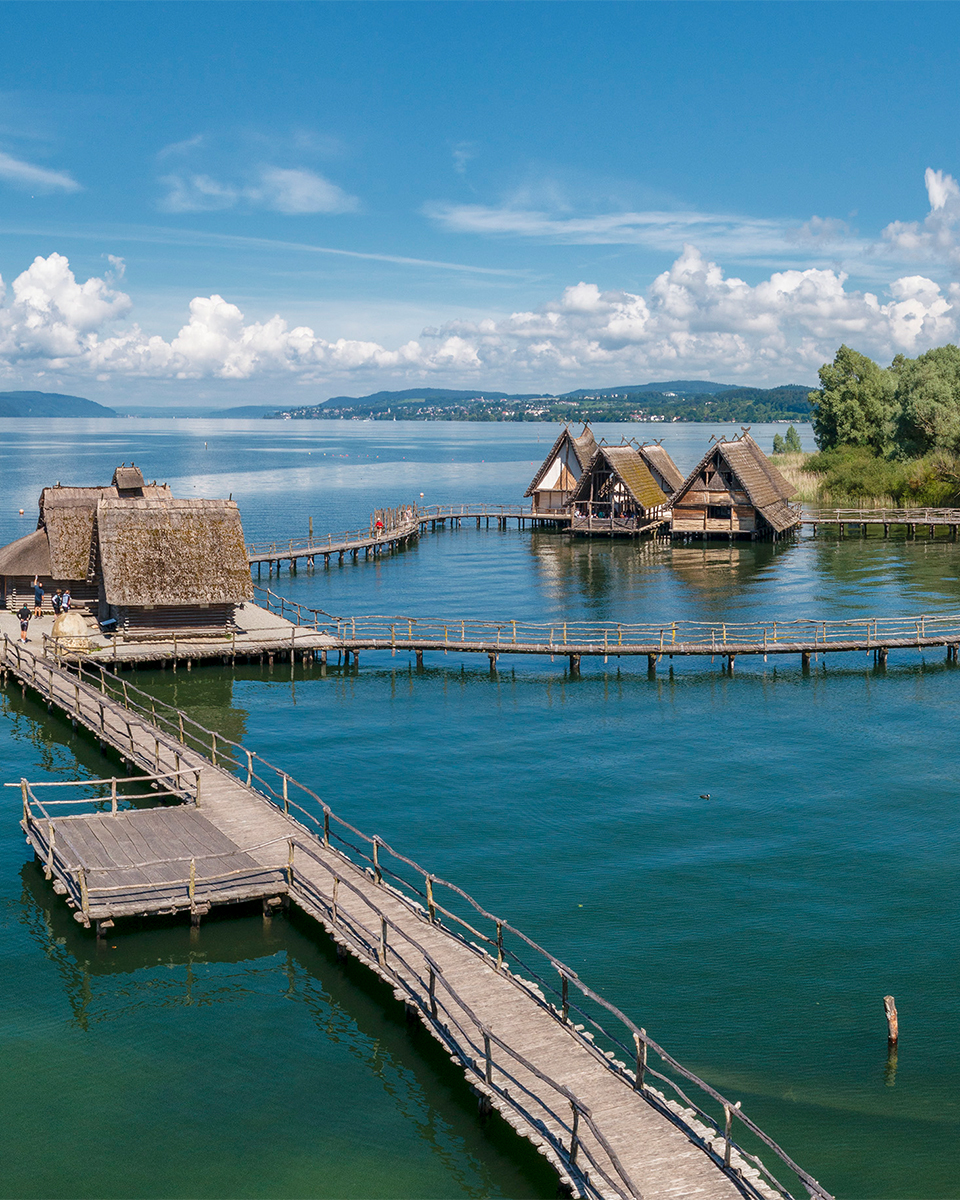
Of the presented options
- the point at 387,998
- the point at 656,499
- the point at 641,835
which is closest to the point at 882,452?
the point at 656,499

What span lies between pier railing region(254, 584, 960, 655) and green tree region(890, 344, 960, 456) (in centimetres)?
5009

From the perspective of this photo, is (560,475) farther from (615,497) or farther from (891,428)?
(891,428)

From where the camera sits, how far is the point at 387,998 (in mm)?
21422

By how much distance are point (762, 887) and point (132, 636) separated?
29.8 m

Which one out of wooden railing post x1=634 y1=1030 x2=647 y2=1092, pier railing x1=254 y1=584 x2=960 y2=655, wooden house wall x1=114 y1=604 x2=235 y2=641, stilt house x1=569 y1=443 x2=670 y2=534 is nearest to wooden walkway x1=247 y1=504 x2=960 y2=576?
stilt house x1=569 y1=443 x2=670 y2=534

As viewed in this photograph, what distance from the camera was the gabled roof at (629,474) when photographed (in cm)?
8781

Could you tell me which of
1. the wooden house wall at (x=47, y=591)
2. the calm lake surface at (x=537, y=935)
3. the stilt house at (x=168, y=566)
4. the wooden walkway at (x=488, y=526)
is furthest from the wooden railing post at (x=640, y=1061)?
the wooden walkway at (x=488, y=526)

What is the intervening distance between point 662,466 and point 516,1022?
268 feet

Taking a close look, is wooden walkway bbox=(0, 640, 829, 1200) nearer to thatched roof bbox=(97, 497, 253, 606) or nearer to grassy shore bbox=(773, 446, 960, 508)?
thatched roof bbox=(97, 497, 253, 606)

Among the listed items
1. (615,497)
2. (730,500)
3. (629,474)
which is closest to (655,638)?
(730,500)

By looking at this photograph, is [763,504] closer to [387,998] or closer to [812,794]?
[812,794]

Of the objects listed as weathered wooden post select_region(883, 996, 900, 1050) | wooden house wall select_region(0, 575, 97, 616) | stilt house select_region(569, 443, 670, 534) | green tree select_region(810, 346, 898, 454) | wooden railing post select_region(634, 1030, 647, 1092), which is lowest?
weathered wooden post select_region(883, 996, 900, 1050)

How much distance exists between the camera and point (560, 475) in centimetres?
9688

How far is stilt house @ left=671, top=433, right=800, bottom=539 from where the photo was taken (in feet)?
278
